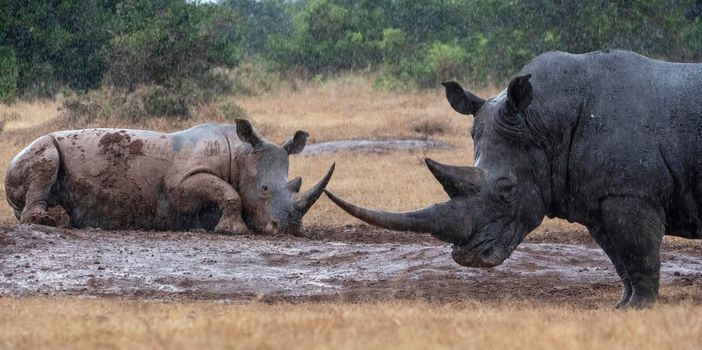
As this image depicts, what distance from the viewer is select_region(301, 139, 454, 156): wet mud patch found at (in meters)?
21.8

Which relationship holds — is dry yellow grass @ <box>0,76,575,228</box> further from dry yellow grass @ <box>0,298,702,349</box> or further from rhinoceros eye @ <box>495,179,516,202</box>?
dry yellow grass @ <box>0,298,702,349</box>

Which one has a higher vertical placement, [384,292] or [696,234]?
[696,234]

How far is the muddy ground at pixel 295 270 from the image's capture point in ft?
31.1

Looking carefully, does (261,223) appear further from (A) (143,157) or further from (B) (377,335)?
(B) (377,335)

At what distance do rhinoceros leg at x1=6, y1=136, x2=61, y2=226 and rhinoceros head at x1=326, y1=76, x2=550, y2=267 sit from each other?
21.5 feet

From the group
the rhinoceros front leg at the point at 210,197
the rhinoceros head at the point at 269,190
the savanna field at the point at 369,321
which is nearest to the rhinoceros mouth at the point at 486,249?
the savanna field at the point at 369,321

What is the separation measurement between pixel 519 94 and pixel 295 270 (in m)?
3.38

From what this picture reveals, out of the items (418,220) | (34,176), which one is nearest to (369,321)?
(418,220)

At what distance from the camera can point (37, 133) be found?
77.7 feet

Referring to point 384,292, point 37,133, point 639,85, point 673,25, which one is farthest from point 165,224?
point 673,25

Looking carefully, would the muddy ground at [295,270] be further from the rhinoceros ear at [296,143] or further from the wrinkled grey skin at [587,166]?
the rhinoceros ear at [296,143]

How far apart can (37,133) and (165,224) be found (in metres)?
10.6

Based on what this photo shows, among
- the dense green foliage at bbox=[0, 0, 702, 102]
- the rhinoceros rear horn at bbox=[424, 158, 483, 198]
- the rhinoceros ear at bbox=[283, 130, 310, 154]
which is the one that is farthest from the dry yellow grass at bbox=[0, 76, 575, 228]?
the rhinoceros rear horn at bbox=[424, 158, 483, 198]

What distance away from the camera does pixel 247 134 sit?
1380cm
